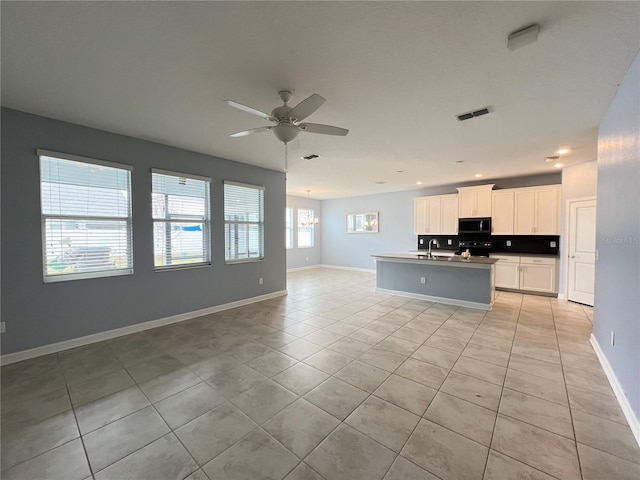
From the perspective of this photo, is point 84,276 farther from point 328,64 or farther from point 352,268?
point 352,268

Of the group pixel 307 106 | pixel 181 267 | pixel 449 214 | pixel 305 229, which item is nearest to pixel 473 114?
pixel 307 106

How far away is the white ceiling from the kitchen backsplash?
122 inches

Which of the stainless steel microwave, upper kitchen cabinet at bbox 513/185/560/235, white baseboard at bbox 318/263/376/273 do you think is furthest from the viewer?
white baseboard at bbox 318/263/376/273

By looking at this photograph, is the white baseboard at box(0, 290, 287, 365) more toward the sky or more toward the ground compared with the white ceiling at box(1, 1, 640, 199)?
more toward the ground

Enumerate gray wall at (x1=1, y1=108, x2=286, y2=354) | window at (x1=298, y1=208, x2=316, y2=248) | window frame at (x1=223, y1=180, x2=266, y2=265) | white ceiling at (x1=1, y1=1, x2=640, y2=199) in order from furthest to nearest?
window at (x1=298, y1=208, x2=316, y2=248), window frame at (x1=223, y1=180, x2=266, y2=265), gray wall at (x1=1, y1=108, x2=286, y2=354), white ceiling at (x1=1, y1=1, x2=640, y2=199)

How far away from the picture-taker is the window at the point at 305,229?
31.7 feet

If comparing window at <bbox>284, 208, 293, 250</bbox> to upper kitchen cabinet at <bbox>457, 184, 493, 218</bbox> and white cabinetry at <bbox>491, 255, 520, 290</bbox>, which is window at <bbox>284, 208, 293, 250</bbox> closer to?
upper kitchen cabinet at <bbox>457, 184, 493, 218</bbox>

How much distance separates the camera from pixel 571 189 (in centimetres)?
509

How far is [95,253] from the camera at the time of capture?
3.38 metres

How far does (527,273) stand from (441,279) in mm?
2309

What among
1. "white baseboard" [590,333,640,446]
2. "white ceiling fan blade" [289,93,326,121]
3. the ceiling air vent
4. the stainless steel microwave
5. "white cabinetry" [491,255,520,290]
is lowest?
"white baseboard" [590,333,640,446]

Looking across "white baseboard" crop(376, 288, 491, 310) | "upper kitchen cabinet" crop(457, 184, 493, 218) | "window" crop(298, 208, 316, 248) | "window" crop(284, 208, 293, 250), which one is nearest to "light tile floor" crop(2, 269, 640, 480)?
"white baseboard" crop(376, 288, 491, 310)

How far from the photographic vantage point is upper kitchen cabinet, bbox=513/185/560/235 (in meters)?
5.53

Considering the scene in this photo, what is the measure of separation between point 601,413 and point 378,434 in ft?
5.80
